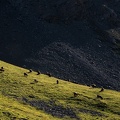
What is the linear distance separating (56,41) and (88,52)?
1232 cm

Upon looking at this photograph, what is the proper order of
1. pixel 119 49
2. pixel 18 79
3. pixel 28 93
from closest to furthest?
1. pixel 28 93
2. pixel 18 79
3. pixel 119 49

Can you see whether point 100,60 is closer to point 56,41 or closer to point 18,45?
point 56,41

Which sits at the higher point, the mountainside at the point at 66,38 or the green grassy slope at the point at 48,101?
the mountainside at the point at 66,38

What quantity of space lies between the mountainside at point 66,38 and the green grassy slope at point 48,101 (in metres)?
26.7

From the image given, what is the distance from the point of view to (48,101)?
72.0 m

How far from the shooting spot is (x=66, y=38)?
452ft

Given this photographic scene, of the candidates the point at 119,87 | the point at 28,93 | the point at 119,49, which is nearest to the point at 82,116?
the point at 28,93

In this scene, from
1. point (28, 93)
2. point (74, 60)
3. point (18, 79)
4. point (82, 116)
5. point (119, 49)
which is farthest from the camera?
point (119, 49)

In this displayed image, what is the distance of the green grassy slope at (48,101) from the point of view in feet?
206

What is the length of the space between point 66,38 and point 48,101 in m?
67.7

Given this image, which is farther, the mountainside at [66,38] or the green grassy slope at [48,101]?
the mountainside at [66,38]

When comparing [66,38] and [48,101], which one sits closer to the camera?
[48,101]

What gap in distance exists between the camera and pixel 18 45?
12744 cm

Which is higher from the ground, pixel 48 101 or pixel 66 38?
pixel 66 38
